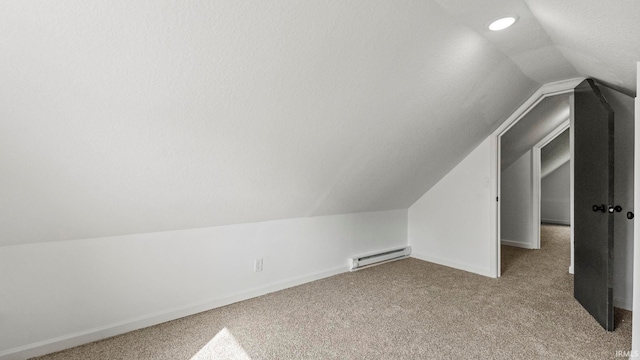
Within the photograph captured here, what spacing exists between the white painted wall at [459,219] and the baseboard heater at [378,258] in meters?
0.19

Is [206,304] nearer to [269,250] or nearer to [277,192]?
[269,250]

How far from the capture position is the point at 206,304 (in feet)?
8.43

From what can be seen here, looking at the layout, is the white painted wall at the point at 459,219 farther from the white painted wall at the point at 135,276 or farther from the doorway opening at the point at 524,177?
the white painted wall at the point at 135,276

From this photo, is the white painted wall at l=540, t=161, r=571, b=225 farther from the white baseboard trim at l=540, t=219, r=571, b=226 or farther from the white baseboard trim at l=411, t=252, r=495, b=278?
the white baseboard trim at l=411, t=252, r=495, b=278

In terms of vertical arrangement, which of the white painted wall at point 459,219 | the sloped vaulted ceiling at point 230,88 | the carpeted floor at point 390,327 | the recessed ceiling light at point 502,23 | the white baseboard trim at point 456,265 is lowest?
the carpeted floor at point 390,327

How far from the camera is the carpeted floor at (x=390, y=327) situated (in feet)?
6.43

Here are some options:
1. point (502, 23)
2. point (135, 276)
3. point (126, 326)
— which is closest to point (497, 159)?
point (502, 23)

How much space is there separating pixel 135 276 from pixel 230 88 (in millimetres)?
1506

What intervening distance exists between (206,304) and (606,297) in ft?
9.29

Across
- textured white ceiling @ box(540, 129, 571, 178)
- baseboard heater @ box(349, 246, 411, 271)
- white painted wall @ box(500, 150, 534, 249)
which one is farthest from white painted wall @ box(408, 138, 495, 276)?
textured white ceiling @ box(540, 129, 571, 178)

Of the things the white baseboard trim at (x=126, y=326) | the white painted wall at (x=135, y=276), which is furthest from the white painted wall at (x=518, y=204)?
the white baseboard trim at (x=126, y=326)

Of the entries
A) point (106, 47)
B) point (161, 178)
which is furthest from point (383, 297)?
point (106, 47)

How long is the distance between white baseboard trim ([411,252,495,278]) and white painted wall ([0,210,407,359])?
1.57 metres

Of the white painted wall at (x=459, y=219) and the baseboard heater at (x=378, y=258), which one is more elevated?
the white painted wall at (x=459, y=219)
